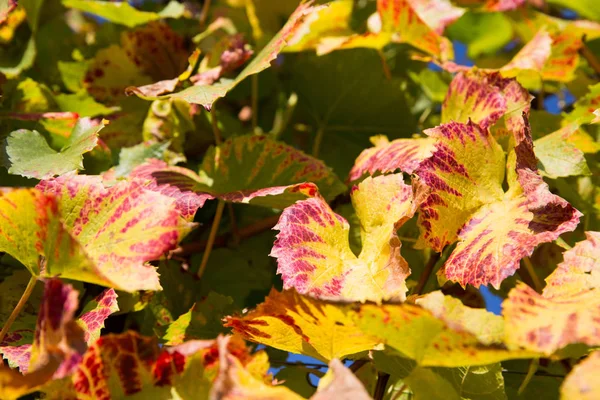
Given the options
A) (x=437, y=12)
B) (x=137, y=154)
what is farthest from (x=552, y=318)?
(x=437, y=12)

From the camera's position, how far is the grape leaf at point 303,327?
37 centimetres

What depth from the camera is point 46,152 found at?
0.58 meters

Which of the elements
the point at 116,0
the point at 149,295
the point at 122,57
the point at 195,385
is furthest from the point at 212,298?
the point at 116,0

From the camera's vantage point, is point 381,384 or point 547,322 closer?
point 547,322

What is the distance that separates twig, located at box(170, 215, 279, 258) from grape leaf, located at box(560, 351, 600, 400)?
0.35 m

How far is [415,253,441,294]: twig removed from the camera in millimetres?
513

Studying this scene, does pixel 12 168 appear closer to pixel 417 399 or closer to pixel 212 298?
pixel 212 298

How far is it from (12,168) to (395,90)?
1.44 ft

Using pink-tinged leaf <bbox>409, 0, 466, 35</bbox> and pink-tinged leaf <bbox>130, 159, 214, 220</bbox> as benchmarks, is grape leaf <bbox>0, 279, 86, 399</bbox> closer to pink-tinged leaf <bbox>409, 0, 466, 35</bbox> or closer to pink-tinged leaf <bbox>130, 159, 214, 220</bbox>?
pink-tinged leaf <bbox>130, 159, 214, 220</bbox>

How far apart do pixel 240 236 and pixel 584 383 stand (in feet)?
1.29

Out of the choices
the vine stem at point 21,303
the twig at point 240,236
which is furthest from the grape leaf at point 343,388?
the twig at point 240,236

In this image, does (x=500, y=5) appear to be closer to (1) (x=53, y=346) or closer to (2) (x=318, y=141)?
(2) (x=318, y=141)

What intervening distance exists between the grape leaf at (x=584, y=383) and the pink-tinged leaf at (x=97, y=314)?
0.29 m

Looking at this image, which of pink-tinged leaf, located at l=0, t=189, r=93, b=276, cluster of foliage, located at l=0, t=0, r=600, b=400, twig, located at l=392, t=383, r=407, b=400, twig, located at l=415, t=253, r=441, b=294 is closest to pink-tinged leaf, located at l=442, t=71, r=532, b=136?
cluster of foliage, located at l=0, t=0, r=600, b=400
